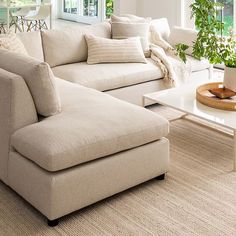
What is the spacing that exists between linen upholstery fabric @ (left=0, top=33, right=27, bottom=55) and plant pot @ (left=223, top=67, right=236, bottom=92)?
5.52 feet

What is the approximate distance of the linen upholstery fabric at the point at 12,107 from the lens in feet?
8.97

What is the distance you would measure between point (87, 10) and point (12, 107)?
7.37 meters

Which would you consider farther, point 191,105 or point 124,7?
point 124,7

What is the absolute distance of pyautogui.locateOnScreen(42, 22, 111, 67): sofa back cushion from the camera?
4.37 m

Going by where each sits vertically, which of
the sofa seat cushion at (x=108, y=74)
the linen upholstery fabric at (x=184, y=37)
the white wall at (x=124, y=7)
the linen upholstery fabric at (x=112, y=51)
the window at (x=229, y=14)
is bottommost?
the sofa seat cushion at (x=108, y=74)

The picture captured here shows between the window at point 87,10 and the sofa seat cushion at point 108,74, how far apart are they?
16.2 ft

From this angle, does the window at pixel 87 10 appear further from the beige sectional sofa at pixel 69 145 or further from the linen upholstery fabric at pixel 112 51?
the beige sectional sofa at pixel 69 145

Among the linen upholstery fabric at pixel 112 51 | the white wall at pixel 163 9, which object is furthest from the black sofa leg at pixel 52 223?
the white wall at pixel 163 9

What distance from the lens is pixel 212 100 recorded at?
3572mm

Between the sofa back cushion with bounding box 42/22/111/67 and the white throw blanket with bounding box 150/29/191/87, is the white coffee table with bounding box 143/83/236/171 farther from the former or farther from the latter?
the sofa back cushion with bounding box 42/22/111/67

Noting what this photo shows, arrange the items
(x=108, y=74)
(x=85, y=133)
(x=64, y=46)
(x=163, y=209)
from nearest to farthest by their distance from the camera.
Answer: (x=85, y=133) < (x=163, y=209) < (x=108, y=74) < (x=64, y=46)

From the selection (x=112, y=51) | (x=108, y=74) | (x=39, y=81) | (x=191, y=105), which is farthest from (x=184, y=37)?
(x=39, y=81)

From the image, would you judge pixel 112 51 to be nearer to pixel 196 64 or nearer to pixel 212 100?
pixel 196 64

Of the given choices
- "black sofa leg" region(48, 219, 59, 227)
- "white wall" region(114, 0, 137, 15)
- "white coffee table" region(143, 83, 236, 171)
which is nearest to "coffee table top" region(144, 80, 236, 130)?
"white coffee table" region(143, 83, 236, 171)
